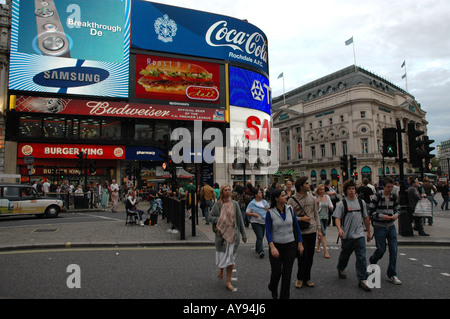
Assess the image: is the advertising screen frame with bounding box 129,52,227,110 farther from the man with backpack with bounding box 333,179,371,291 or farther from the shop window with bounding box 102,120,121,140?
the man with backpack with bounding box 333,179,371,291

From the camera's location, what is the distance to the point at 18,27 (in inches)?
1152

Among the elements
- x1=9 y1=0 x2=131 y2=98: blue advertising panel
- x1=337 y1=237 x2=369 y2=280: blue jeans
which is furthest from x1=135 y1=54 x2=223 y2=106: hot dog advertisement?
x1=337 y1=237 x2=369 y2=280: blue jeans

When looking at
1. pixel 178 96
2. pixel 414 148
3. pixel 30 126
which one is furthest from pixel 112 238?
pixel 178 96

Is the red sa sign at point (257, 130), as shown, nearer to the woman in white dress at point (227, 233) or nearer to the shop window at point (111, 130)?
the shop window at point (111, 130)

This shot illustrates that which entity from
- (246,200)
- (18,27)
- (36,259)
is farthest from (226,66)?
(36,259)

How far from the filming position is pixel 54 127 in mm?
30641

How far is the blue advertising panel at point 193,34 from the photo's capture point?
34.8 meters

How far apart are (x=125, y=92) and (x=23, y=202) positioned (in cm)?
1967

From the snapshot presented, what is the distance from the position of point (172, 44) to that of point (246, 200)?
99.1ft

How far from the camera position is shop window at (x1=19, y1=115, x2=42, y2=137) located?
29434 millimetres

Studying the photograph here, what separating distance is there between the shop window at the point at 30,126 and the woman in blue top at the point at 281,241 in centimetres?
3222

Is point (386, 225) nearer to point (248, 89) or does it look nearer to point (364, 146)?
point (248, 89)
